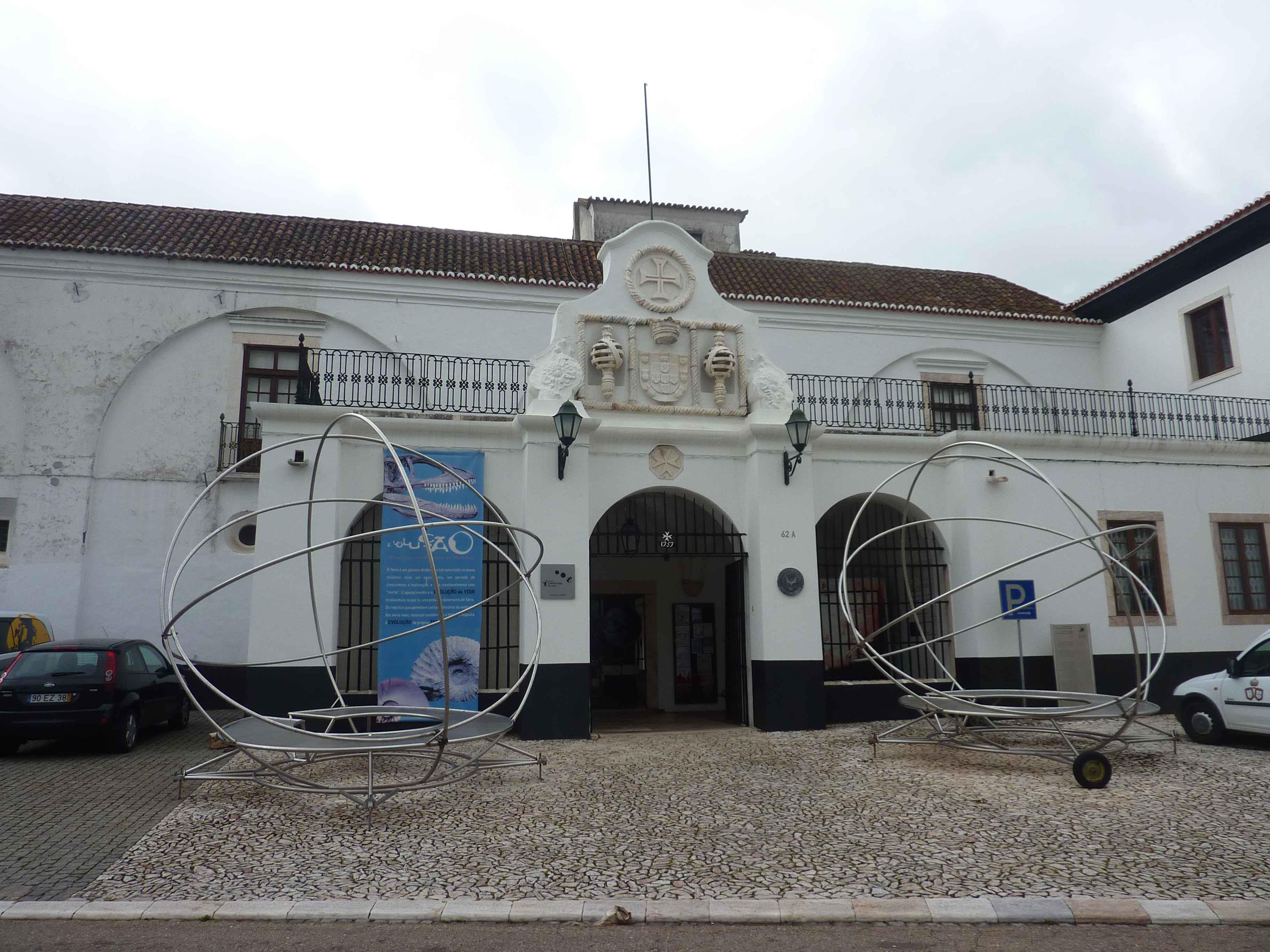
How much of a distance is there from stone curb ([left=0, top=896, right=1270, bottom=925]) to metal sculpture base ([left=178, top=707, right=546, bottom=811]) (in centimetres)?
181

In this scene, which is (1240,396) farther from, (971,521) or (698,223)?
(698,223)

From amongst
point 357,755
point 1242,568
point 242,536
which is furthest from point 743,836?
point 242,536

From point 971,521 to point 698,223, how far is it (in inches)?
613

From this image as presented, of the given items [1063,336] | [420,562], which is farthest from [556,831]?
[1063,336]

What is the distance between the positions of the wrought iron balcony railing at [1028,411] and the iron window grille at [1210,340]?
1.00m

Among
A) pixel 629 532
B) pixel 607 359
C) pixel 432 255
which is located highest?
pixel 432 255

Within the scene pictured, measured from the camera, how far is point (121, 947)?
14.0 ft

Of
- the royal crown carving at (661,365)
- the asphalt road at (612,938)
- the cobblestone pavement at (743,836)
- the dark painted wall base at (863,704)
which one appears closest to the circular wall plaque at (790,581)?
the dark painted wall base at (863,704)

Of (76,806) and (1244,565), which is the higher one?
(1244,565)

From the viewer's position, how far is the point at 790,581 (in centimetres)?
1125

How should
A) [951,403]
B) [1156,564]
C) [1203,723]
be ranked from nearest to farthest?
[1203,723] < [1156,564] < [951,403]

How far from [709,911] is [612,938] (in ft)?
1.97

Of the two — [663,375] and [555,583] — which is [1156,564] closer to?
[663,375]

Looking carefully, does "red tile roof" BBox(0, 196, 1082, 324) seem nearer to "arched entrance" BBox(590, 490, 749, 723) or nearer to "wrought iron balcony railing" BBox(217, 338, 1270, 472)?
"wrought iron balcony railing" BBox(217, 338, 1270, 472)
